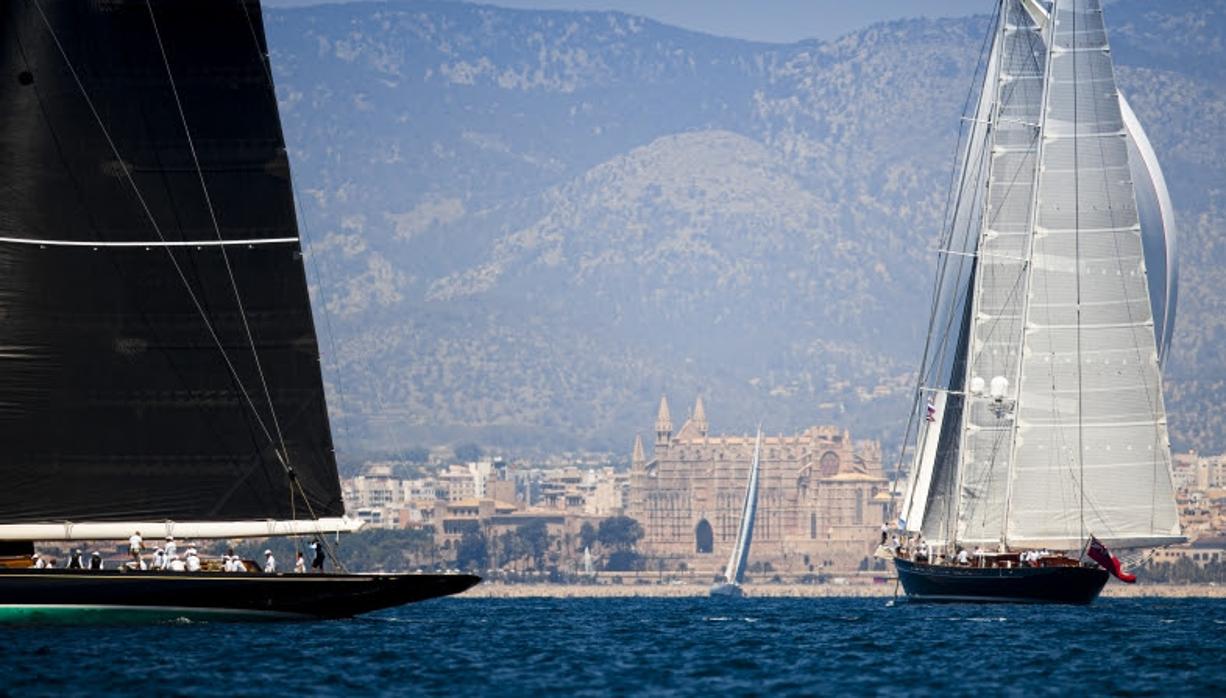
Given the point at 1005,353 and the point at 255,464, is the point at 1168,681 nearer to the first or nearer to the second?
the point at 255,464

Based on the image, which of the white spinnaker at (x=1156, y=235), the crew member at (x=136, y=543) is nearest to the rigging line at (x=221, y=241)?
the crew member at (x=136, y=543)

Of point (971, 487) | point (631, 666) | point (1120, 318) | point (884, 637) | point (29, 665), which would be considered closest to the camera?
point (29, 665)

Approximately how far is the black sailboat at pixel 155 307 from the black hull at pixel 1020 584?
27.8 m

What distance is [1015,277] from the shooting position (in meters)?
68.2

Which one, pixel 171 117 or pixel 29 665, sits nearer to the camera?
pixel 29 665

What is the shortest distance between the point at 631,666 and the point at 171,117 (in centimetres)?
1171

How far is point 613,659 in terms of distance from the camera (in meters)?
44.0

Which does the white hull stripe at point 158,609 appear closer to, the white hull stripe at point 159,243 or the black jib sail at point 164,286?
the black jib sail at point 164,286

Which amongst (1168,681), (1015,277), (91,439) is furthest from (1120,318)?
(91,439)

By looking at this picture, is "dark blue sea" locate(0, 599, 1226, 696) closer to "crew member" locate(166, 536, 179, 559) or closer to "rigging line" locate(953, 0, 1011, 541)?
"crew member" locate(166, 536, 179, 559)

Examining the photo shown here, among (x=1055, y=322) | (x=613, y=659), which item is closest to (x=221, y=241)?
(x=613, y=659)

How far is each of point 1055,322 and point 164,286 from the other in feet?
Result: 97.2

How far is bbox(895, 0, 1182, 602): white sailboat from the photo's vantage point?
65.1 m

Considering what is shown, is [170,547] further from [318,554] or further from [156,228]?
[156,228]
